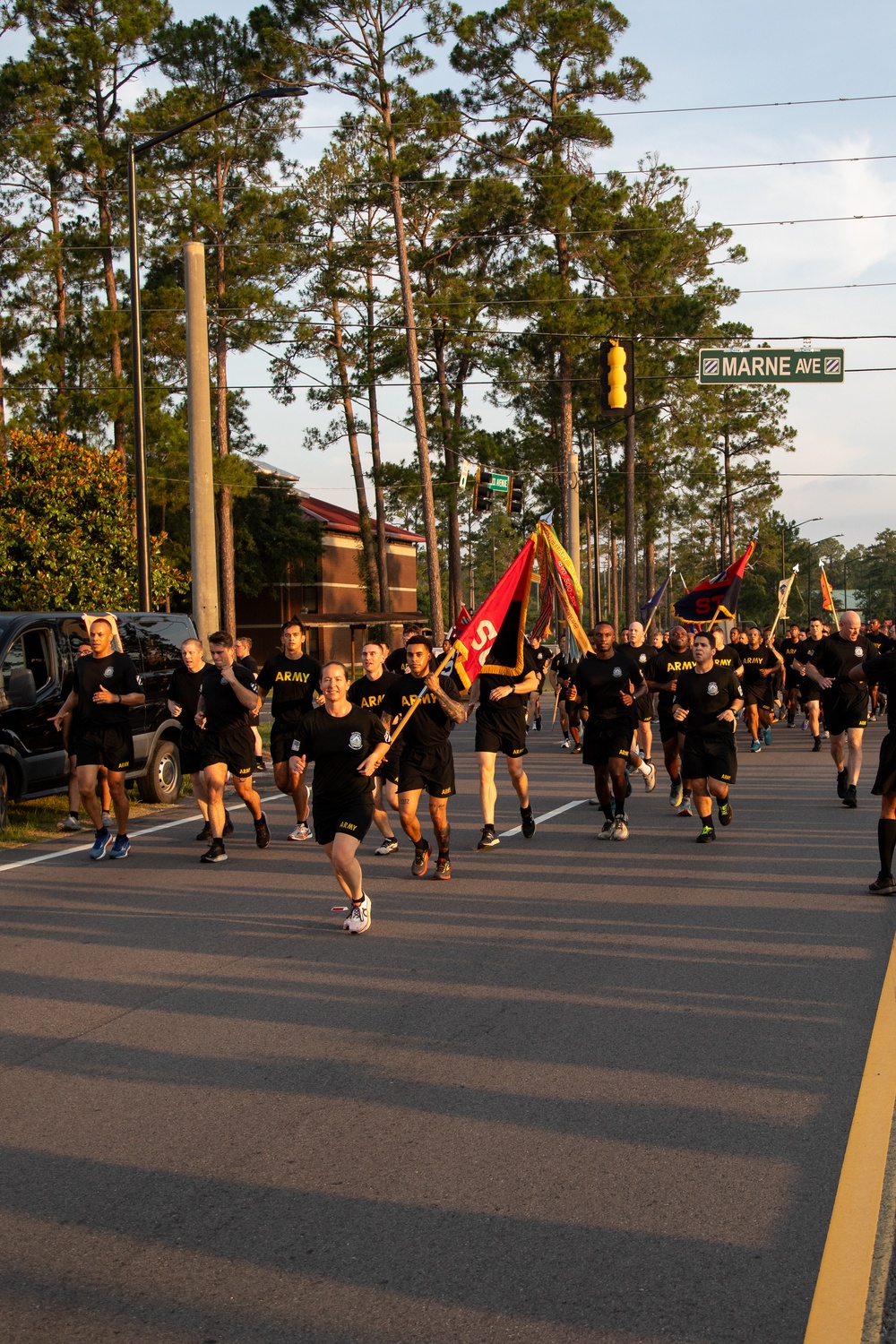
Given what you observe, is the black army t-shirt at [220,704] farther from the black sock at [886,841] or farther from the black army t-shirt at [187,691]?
the black sock at [886,841]

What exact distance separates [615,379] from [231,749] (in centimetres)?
830

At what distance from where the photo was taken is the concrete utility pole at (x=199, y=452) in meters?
18.5

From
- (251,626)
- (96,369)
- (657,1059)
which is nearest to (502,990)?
(657,1059)

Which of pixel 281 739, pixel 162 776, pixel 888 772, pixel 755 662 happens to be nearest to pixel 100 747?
pixel 281 739

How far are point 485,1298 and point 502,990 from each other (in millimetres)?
3322

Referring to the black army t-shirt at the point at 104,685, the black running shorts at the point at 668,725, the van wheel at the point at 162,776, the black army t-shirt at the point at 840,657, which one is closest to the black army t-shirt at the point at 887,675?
the black army t-shirt at the point at 840,657

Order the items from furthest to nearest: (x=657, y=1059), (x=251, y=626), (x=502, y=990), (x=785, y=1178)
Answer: (x=251, y=626) < (x=502, y=990) < (x=657, y=1059) < (x=785, y=1178)

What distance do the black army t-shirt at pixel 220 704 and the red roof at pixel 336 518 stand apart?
159 feet

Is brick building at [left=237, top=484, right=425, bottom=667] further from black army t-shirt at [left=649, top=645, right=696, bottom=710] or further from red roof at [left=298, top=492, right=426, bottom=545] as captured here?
black army t-shirt at [left=649, top=645, right=696, bottom=710]

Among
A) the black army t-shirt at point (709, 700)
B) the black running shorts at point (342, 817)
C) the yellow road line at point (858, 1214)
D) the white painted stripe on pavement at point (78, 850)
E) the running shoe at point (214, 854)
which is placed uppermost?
the black army t-shirt at point (709, 700)

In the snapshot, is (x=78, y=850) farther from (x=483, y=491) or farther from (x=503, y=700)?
(x=483, y=491)

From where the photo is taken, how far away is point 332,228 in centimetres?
4100

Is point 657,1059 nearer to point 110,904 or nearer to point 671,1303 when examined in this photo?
point 671,1303

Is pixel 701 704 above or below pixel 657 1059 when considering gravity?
above
